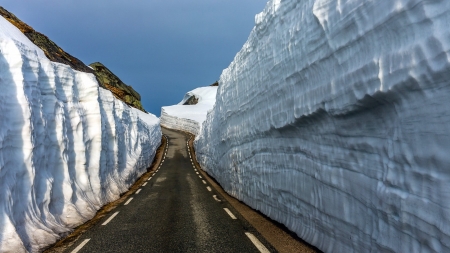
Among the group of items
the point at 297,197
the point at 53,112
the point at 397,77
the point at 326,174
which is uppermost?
the point at 53,112

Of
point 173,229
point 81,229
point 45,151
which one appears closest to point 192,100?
point 45,151

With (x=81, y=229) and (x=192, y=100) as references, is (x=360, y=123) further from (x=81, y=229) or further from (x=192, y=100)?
(x=192, y=100)

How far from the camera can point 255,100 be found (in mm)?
10336

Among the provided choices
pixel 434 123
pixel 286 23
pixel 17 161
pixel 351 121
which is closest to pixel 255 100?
pixel 286 23

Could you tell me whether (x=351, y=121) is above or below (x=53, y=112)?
below

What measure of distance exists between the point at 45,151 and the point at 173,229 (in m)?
3.87

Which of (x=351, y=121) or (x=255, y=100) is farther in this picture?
(x=255, y=100)

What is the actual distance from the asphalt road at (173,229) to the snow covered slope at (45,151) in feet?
2.95

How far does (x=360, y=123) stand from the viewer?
14.6 ft

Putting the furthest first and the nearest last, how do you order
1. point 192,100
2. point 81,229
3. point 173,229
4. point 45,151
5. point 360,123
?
point 192,100 → point 45,151 → point 81,229 → point 173,229 → point 360,123

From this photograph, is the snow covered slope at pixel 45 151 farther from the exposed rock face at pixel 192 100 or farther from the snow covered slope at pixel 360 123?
the exposed rock face at pixel 192 100

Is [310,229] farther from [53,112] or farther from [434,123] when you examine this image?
[53,112]

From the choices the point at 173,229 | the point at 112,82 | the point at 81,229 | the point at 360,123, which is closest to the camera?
the point at 360,123

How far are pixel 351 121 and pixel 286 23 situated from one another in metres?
3.88
